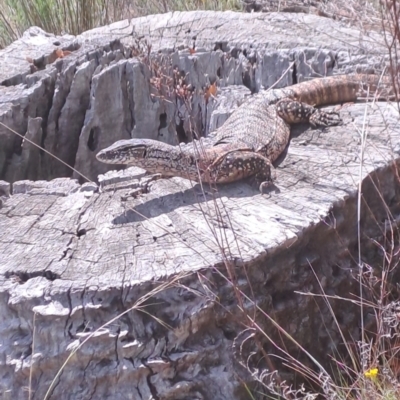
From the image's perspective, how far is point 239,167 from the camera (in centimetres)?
386

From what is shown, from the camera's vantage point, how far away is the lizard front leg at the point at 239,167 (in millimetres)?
3713

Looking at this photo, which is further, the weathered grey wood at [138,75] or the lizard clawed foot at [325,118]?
the weathered grey wood at [138,75]

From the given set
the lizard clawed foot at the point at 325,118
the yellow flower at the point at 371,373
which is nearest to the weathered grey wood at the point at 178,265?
the lizard clawed foot at the point at 325,118

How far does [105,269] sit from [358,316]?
4.38 feet

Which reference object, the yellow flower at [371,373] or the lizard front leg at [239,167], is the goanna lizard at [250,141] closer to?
A: the lizard front leg at [239,167]

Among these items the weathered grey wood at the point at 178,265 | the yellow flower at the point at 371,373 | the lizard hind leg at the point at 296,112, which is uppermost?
the lizard hind leg at the point at 296,112

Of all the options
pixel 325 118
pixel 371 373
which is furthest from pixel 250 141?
pixel 371 373

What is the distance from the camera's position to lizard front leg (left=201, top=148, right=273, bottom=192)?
371 cm

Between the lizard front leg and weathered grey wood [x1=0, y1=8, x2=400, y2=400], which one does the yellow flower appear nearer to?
weathered grey wood [x1=0, y1=8, x2=400, y2=400]

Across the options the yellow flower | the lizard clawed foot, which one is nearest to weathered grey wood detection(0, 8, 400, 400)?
the lizard clawed foot

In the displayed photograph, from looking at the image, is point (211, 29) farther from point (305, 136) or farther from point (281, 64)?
point (305, 136)

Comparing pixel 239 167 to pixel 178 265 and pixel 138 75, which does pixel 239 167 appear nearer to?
pixel 178 265

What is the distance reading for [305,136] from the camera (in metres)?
4.37

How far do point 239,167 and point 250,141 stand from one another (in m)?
0.35
